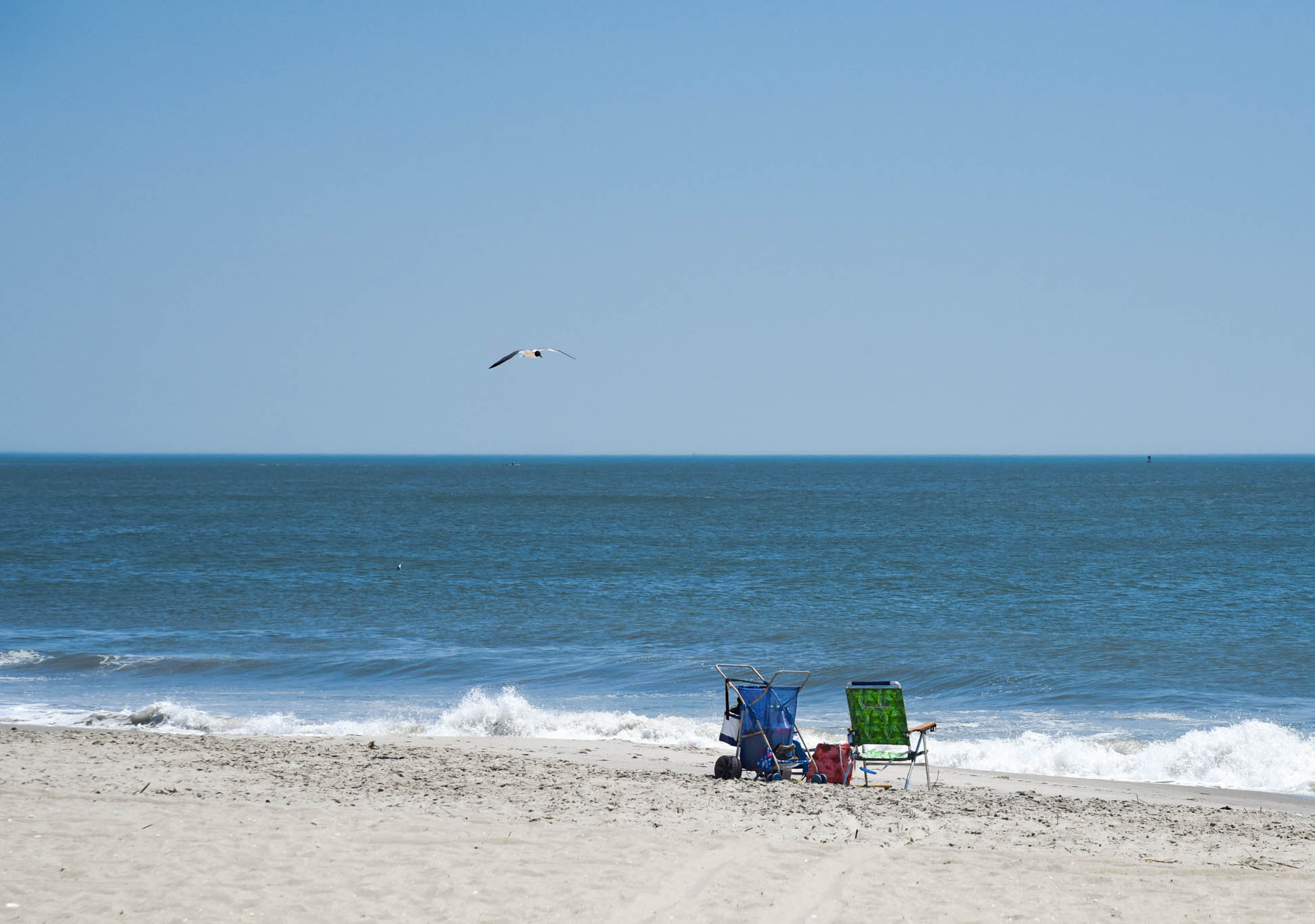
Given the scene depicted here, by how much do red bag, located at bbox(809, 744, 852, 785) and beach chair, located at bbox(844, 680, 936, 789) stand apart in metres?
0.20

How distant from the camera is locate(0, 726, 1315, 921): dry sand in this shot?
625 centimetres

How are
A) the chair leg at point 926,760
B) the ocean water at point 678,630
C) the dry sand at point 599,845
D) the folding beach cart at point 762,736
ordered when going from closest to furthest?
the dry sand at point 599,845 < the chair leg at point 926,760 < the folding beach cart at point 762,736 < the ocean water at point 678,630

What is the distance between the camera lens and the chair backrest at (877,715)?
1010 cm

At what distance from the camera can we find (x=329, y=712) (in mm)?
14383

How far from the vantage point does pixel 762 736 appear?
995 centimetres

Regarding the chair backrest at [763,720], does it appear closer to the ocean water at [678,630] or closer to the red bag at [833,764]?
the red bag at [833,764]

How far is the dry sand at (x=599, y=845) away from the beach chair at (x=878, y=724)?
23.0 inches

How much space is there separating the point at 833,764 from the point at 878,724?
669 mm

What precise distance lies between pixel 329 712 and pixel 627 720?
419 centimetres

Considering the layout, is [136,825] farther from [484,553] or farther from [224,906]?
[484,553]

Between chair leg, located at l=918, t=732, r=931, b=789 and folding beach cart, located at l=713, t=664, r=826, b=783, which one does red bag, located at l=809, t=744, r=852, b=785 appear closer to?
folding beach cart, located at l=713, t=664, r=826, b=783

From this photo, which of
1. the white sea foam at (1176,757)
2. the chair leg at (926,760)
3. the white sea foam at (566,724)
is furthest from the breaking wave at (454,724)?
the white sea foam at (1176,757)

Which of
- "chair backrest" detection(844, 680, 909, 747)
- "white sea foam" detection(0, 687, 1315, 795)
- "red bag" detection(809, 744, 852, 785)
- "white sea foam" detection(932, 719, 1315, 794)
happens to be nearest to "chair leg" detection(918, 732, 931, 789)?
"chair backrest" detection(844, 680, 909, 747)

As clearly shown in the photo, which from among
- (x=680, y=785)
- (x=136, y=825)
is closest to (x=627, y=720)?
(x=680, y=785)
